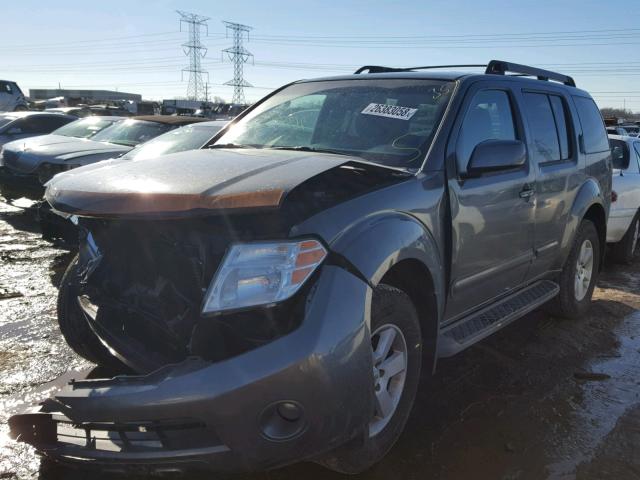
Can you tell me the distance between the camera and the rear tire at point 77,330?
2.65 m

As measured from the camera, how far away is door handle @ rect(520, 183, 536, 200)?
3779 millimetres

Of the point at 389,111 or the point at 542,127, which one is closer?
the point at 389,111

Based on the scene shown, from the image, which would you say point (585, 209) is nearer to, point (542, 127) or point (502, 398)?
point (542, 127)

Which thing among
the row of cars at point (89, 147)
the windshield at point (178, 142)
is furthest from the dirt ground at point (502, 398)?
the row of cars at point (89, 147)

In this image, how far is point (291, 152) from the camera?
10.8 ft

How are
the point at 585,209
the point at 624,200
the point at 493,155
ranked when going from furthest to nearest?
the point at 624,200 → the point at 585,209 → the point at 493,155

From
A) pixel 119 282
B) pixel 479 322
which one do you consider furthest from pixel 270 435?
pixel 479 322

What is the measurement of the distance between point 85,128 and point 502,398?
8855 mm

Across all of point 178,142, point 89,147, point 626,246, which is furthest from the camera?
point 89,147

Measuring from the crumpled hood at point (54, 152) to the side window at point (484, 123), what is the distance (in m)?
5.62

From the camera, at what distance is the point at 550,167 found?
423 centimetres

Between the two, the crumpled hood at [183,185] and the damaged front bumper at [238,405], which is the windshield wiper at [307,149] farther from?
the damaged front bumper at [238,405]

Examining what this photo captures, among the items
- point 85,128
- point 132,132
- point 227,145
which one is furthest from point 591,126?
point 85,128

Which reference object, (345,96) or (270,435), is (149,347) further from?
(345,96)
